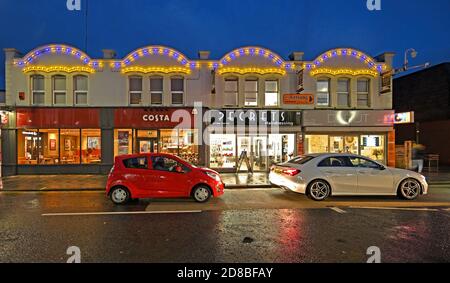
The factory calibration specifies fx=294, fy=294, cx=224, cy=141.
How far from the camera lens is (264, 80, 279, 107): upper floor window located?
60.2ft

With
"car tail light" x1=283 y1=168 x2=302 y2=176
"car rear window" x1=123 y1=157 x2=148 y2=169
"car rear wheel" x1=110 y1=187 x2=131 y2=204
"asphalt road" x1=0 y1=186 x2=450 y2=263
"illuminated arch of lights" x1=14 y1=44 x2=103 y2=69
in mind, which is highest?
"illuminated arch of lights" x1=14 y1=44 x2=103 y2=69

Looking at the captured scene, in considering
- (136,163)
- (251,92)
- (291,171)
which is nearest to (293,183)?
(291,171)

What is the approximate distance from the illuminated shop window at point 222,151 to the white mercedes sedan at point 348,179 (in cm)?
840

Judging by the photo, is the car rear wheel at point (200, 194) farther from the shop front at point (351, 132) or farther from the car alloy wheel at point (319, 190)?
the shop front at point (351, 132)

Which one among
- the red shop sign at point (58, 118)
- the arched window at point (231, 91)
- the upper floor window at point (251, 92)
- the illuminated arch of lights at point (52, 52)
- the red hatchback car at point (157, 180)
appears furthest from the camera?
the upper floor window at point (251, 92)

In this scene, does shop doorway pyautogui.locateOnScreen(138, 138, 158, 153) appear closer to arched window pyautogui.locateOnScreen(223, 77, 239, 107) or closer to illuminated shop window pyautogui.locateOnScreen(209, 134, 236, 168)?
→ illuminated shop window pyautogui.locateOnScreen(209, 134, 236, 168)

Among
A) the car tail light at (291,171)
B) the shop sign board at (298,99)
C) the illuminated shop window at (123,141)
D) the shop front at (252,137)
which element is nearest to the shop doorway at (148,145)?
the illuminated shop window at (123,141)

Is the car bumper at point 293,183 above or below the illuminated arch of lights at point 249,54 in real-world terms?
below

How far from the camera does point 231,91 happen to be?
715 inches

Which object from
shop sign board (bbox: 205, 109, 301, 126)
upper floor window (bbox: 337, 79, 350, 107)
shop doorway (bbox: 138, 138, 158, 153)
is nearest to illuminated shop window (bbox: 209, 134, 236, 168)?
shop sign board (bbox: 205, 109, 301, 126)

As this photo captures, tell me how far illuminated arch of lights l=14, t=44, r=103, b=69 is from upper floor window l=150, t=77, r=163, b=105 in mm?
3664

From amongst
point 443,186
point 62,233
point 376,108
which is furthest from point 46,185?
point 376,108

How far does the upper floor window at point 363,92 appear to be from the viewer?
742 inches

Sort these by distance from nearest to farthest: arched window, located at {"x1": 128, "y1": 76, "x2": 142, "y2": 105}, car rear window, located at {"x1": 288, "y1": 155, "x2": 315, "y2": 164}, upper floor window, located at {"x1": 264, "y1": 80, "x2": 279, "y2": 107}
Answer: car rear window, located at {"x1": 288, "y1": 155, "x2": 315, "y2": 164}
arched window, located at {"x1": 128, "y1": 76, "x2": 142, "y2": 105}
upper floor window, located at {"x1": 264, "y1": 80, "x2": 279, "y2": 107}
